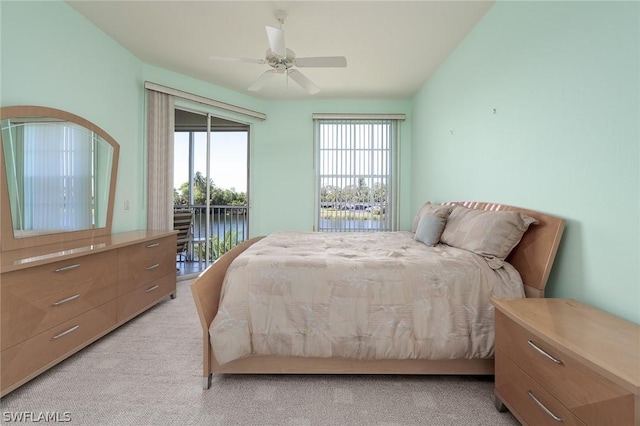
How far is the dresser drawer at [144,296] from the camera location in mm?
2296

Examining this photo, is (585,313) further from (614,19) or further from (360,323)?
(614,19)

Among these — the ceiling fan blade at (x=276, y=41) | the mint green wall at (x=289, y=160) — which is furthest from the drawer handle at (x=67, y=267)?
the mint green wall at (x=289, y=160)

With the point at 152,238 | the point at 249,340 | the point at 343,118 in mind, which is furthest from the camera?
the point at 343,118

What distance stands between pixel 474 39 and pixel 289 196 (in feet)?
10.2

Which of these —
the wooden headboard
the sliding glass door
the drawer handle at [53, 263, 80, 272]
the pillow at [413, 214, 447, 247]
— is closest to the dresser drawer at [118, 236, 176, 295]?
the drawer handle at [53, 263, 80, 272]

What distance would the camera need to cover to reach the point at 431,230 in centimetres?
237

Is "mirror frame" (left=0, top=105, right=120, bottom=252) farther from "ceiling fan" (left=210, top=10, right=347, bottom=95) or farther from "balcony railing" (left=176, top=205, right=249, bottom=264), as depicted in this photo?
"balcony railing" (left=176, top=205, right=249, bottom=264)

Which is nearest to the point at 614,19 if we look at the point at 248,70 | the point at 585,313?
the point at 585,313

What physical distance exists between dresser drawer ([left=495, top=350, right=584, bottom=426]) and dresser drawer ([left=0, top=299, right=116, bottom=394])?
2.56 metres

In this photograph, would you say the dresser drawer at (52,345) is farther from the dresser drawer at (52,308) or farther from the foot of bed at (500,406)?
the foot of bed at (500,406)

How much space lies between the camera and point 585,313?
4.11 feet

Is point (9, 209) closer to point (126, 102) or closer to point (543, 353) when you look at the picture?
point (126, 102)

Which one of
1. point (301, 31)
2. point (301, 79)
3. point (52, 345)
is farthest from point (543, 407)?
point (301, 31)

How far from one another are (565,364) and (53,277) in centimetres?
265
